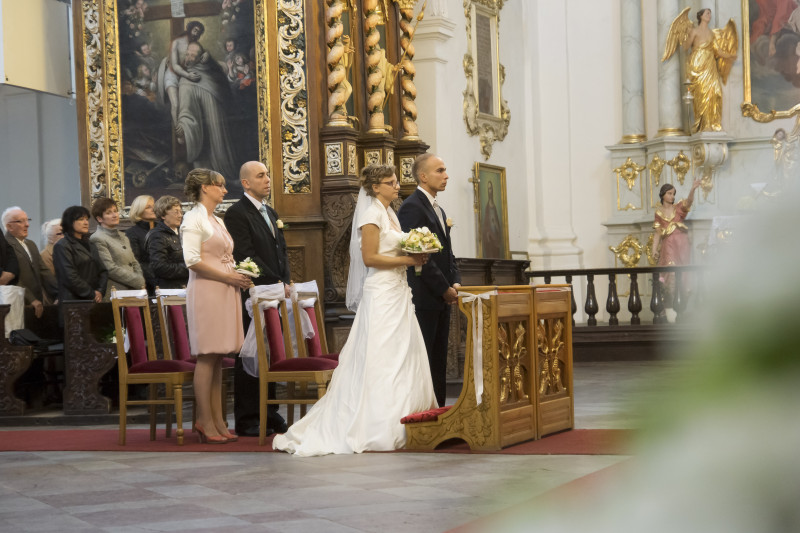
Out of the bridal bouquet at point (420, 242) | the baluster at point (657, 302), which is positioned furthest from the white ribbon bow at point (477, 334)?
the baluster at point (657, 302)

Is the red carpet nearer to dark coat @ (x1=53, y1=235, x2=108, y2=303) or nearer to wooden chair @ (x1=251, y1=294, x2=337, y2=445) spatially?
wooden chair @ (x1=251, y1=294, x2=337, y2=445)

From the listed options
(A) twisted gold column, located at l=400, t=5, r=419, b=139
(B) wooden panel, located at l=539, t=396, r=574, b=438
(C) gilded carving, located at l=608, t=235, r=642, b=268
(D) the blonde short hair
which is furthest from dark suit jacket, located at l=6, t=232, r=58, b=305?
(C) gilded carving, located at l=608, t=235, r=642, b=268

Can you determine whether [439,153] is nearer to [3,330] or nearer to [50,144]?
[50,144]

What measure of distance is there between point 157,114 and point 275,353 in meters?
4.72

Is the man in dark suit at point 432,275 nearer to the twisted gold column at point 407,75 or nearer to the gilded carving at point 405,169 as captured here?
the gilded carving at point 405,169

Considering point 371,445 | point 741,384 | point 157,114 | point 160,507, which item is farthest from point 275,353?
point 741,384

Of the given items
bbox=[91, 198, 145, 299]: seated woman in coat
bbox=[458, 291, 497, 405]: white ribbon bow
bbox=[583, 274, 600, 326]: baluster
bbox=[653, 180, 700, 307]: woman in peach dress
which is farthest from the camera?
bbox=[653, 180, 700, 307]: woman in peach dress

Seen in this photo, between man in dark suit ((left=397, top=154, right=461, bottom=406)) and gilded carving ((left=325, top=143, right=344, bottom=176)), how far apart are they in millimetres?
3713

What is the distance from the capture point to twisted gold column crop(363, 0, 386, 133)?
11.2m

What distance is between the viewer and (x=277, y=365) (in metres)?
6.76

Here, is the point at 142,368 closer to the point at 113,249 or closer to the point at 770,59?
the point at 113,249

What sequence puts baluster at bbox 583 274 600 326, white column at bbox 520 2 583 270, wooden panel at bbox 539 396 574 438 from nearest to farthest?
wooden panel at bbox 539 396 574 438, baluster at bbox 583 274 600 326, white column at bbox 520 2 583 270

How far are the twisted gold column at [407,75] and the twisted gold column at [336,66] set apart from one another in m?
1.14

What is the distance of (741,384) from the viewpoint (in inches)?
11.8
